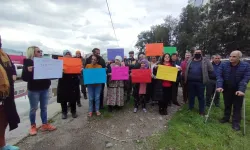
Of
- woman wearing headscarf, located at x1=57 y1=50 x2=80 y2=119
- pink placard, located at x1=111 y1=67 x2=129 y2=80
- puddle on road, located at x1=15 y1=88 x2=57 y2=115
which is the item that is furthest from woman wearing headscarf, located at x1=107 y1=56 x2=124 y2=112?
puddle on road, located at x1=15 y1=88 x2=57 y2=115

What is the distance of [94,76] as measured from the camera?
5.07m

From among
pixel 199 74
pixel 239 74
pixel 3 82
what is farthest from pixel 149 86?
pixel 3 82

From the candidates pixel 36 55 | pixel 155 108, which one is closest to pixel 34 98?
pixel 36 55

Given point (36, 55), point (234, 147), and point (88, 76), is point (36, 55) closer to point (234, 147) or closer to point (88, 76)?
point (88, 76)

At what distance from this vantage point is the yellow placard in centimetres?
527

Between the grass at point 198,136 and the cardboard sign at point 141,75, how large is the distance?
1.37 m

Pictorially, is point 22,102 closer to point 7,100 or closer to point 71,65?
point 71,65

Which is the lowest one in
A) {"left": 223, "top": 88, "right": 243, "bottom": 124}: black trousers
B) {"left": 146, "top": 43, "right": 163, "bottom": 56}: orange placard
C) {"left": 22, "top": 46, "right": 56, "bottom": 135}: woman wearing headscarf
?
{"left": 223, "top": 88, "right": 243, "bottom": 124}: black trousers

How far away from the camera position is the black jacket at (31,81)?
3857 mm

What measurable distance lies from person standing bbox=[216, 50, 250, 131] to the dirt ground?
64.9 inches

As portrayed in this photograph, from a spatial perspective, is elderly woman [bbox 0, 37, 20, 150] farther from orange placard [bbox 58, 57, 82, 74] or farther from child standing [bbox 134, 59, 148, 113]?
child standing [bbox 134, 59, 148, 113]

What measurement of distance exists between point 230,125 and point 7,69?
5.07 metres

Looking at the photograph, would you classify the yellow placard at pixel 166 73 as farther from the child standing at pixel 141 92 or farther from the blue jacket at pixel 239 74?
the blue jacket at pixel 239 74

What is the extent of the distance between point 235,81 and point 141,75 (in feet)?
7.97
